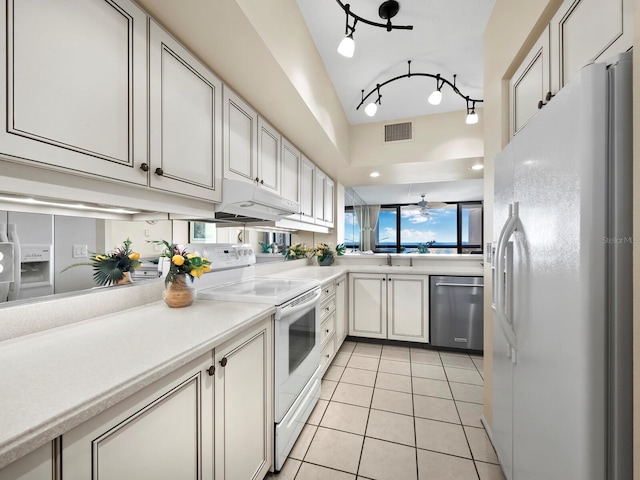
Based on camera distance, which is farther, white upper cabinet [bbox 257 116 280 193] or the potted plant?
white upper cabinet [bbox 257 116 280 193]

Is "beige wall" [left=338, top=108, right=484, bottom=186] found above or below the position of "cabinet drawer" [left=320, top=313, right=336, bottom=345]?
above

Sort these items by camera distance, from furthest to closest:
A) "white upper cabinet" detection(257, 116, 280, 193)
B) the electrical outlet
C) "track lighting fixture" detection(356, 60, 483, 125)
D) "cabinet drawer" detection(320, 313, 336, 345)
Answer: "cabinet drawer" detection(320, 313, 336, 345)
"track lighting fixture" detection(356, 60, 483, 125)
"white upper cabinet" detection(257, 116, 280, 193)
the electrical outlet

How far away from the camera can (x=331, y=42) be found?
2.03m

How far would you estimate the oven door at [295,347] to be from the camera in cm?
138

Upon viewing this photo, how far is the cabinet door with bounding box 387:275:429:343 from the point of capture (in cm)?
300

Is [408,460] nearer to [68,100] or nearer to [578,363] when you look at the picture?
[578,363]

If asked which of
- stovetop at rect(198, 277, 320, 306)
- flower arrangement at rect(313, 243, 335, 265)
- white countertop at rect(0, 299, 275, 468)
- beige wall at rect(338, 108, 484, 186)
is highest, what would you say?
beige wall at rect(338, 108, 484, 186)

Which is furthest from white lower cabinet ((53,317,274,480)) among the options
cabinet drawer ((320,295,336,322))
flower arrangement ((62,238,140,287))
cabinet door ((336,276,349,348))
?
cabinet door ((336,276,349,348))

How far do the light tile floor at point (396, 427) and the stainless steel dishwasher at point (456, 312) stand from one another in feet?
1.00

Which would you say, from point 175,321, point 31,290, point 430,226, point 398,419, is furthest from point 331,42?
point 430,226

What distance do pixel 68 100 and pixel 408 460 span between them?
85.9 inches

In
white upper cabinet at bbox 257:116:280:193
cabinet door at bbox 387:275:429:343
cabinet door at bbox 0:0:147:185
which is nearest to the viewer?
cabinet door at bbox 0:0:147:185

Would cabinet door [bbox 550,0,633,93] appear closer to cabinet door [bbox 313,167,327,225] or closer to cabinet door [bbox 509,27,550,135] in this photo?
cabinet door [bbox 509,27,550,135]

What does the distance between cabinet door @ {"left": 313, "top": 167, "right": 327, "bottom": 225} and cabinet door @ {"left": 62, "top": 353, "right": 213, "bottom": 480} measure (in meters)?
2.35
